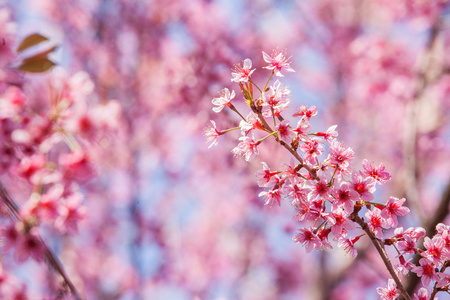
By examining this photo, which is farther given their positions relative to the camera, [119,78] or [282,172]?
[119,78]

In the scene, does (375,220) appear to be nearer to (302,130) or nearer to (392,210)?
(392,210)

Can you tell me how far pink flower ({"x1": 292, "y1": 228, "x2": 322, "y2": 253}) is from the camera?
1.30 m

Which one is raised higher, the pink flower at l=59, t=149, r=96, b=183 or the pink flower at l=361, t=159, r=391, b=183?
the pink flower at l=59, t=149, r=96, b=183

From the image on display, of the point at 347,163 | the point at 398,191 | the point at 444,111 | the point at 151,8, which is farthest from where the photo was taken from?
the point at 151,8

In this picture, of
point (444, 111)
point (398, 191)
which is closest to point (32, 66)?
point (398, 191)

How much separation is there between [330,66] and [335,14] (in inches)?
69.5

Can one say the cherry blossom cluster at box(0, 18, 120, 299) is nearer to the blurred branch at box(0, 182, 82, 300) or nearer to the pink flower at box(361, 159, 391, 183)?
the blurred branch at box(0, 182, 82, 300)

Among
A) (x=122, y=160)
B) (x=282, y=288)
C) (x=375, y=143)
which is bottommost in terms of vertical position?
(x=282, y=288)

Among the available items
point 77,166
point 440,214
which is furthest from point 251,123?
point 440,214

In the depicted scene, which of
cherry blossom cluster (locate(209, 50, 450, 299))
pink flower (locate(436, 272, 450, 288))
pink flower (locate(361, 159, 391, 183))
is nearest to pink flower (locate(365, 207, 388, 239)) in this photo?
cherry blossom cluster (locate(209, 50, 450, 299))

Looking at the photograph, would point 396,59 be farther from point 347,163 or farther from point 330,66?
point 347,163

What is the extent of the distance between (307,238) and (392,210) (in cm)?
30

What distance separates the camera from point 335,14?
880cm

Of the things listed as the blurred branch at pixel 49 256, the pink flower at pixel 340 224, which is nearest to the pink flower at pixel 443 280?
the pink flower at pixel 340 224
